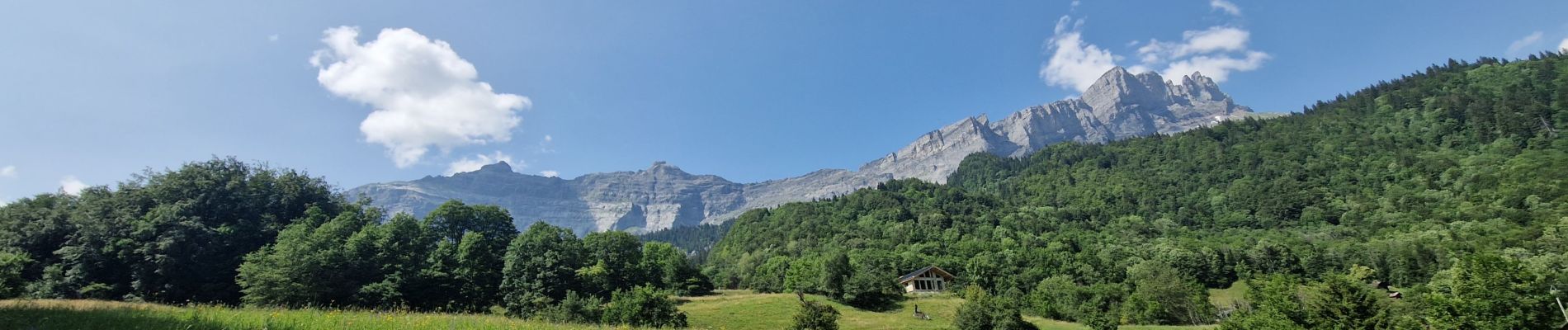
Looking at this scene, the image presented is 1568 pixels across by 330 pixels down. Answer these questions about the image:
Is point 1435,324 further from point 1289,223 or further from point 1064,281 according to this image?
point 1289,223

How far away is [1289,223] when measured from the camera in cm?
13138

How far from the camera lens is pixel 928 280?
9638cm

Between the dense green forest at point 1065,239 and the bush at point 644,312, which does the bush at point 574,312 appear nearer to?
the dense green forest at point 1065,239

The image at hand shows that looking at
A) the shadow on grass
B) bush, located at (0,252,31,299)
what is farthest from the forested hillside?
bush, located at (0,252,31,299)

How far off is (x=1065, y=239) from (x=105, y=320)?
131577mm

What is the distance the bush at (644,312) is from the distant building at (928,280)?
178ft

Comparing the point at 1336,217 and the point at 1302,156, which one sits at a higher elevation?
the point at 1302,156

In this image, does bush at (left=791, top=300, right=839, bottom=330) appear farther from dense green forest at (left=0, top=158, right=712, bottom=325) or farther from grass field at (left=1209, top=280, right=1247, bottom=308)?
grass field at (left=1209, top=280, right=1247, bottom=308)

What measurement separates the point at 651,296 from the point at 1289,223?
143m

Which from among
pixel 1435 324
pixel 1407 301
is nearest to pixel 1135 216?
pixel 1407 301

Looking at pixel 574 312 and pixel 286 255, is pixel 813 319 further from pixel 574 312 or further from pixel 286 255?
pixel 286 255

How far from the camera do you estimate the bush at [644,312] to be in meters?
39.7

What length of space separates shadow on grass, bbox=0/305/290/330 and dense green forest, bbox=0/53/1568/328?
79.8ft

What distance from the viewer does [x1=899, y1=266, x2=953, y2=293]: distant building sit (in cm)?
9244
